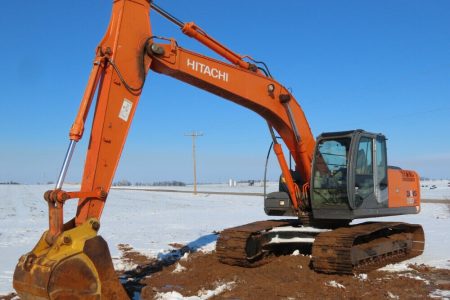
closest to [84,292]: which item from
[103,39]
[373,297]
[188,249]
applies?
[103,39]

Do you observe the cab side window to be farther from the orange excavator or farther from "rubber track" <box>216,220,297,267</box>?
"rubber track" <box>216,220,297,267</box>

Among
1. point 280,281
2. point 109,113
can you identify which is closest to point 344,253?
point 280,281

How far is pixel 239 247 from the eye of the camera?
30.3ft

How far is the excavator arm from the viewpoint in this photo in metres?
5.24

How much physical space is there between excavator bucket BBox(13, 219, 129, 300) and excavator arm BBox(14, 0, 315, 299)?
0.01 m

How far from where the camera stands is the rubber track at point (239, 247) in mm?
9250

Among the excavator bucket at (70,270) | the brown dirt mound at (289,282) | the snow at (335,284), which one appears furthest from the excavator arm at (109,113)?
the snow at (335,284)

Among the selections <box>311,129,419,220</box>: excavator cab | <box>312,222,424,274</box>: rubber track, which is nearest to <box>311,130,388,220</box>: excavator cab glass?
<box>311,129,419,220</box>: excavator cab

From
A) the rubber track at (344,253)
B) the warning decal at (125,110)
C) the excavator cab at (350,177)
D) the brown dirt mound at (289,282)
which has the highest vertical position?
the warning decal at (125,110)

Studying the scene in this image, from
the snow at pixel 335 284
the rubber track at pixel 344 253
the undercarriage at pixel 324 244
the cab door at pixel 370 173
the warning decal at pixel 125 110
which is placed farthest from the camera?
the cab door at pixel 370 173

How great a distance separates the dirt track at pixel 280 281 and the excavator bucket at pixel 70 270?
5.80 feet

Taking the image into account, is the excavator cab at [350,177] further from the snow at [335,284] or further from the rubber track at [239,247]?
the snow at [335,284]

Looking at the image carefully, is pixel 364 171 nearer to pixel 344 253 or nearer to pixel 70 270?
pixel 344 253

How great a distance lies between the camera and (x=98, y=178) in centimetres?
620
